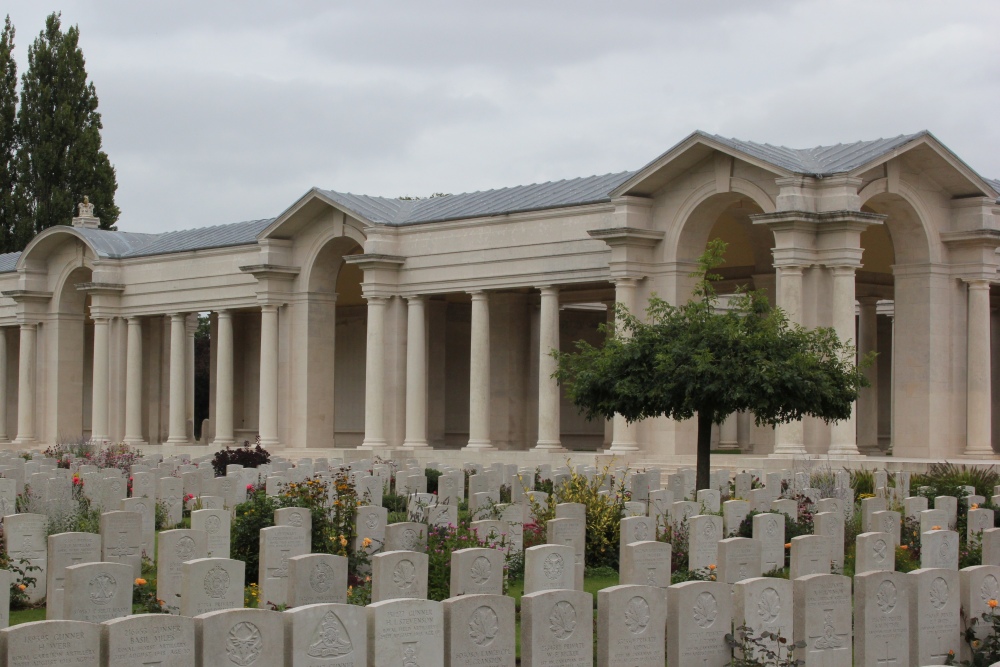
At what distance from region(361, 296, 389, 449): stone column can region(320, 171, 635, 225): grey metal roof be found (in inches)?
94.6

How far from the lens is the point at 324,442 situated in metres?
41.2

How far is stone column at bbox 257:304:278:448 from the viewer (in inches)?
1608

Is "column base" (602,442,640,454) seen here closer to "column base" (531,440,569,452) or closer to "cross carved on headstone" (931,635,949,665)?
"column base" (531,440,569,452)

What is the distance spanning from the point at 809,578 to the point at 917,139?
70.3 ft

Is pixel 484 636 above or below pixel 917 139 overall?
below

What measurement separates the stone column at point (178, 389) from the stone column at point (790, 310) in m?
21.3

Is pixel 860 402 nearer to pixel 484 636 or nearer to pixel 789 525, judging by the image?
pixel 789 525

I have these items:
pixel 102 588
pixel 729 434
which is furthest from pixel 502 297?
pixel 102 588

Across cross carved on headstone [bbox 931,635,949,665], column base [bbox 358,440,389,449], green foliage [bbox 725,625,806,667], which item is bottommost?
cross carved on headstone [bbox 931,635,949,665]

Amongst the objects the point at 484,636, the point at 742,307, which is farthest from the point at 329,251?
the point at 484,636

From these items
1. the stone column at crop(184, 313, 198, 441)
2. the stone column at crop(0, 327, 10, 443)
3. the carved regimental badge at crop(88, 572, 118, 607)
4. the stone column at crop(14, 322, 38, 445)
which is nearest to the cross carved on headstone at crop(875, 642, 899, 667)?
the carved regimental badge at crop(88, 572, 118, 607)

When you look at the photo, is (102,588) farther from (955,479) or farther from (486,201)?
(486,201)

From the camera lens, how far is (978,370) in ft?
107

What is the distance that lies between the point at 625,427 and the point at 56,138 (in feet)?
103
